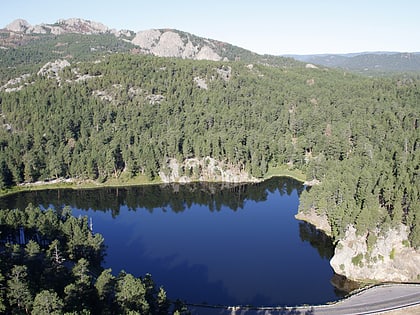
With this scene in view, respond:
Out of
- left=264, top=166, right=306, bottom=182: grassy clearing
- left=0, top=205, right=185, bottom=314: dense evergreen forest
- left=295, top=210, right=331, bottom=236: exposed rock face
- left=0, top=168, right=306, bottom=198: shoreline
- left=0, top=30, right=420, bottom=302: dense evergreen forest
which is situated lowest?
left=0, top=168, right=306, bottom=198: shoreline

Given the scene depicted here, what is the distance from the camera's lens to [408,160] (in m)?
104

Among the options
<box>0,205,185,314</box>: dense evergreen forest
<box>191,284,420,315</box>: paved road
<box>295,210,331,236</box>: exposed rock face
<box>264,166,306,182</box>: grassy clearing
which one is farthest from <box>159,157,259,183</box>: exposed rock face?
<box>191,284,420,315</box>: paved road

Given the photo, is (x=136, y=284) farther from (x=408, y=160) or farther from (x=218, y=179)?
(x=218, y=179)

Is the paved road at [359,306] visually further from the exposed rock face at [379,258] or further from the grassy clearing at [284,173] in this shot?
the grassy clearing at [284,173]

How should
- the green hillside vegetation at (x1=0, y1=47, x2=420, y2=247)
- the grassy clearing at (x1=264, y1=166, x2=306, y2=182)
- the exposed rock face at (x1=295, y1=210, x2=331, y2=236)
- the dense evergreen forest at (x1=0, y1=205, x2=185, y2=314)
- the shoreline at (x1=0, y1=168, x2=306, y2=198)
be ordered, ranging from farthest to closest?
the grassy clearing at (x1=264, y1=166, x2=306, y2=182) < the shoreline at (x1=0, y1=168, x2=306, y2=198) < the green hillside vegetation at (x1=0, y1=47, x2=420, y2=247) < the exposed rock face at (x1=295, y1=210, x2=331, y2=236) < the dense evergreen forest at (x1=0, y1=205, x2=185, y2=314)

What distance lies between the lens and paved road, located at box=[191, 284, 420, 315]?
6147 cm

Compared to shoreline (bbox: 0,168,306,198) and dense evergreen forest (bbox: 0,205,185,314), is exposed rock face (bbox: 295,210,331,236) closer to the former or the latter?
shoreline (bbox: 0,168,306,198)

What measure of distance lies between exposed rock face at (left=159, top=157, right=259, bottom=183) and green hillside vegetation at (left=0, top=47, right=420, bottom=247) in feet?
7.26

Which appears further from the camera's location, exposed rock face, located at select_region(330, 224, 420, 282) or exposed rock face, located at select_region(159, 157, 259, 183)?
exposed rock face, located at select_region(159, 157, 259, 183)

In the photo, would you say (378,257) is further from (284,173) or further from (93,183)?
(93,183)

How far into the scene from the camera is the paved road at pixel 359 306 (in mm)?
61469

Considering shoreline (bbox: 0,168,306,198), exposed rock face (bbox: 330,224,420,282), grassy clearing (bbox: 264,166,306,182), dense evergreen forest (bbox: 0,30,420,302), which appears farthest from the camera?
grassy clearing (bbox: 264,166,306,182)

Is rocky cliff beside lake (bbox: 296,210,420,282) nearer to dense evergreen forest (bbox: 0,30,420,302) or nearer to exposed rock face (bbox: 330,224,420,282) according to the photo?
exposed rock face (bbox: 330,224,420,282)

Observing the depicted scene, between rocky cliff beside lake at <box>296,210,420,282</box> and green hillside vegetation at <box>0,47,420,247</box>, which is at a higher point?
green hillside vegetation at <box>0,47,420,247</box>
